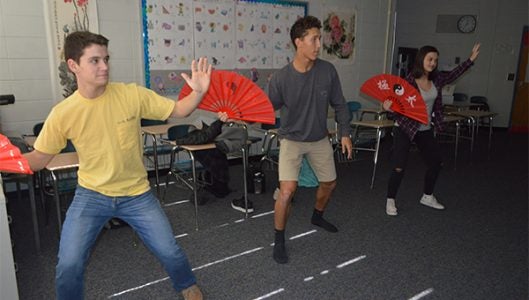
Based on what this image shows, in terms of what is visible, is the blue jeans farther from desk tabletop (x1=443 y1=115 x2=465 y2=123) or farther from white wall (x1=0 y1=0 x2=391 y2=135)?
desk tabletop (x1=443 y1=115 x2=465 y2=123)

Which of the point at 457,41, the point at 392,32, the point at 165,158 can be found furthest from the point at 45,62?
the point at 457,41

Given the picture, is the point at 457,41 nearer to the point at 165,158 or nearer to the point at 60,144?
the point at 165,158

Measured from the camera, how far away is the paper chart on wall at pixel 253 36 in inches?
220

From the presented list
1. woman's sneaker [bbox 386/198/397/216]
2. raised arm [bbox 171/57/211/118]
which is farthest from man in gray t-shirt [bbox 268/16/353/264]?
woman's sneaker [bbox 386/198/397/216]

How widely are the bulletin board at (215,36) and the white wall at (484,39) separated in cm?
457

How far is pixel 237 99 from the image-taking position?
270 cm

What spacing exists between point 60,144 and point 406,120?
2.86 m

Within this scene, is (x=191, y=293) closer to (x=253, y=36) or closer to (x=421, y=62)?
(x=421, y=62)

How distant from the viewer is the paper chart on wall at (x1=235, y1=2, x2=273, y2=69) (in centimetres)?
558

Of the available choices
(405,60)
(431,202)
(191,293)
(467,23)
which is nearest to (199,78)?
(191,293)

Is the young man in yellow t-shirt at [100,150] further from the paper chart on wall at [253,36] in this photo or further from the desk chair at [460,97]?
the desk chair at [460,97]

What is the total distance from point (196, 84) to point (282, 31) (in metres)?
4.36

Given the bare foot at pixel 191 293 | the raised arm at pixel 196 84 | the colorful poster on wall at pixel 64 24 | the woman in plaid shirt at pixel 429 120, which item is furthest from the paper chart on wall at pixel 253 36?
the bare foot at pixel 191 293

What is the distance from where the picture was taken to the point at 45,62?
431cm
